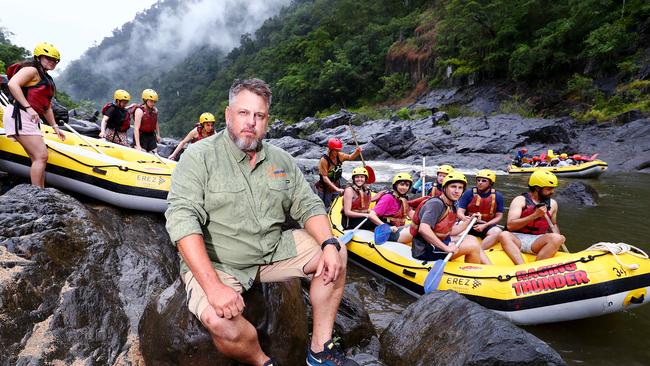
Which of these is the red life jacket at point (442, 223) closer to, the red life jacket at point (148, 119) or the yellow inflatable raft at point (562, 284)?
the yellow inflatable raft at point (562, 284)

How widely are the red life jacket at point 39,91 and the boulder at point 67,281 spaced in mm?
1108

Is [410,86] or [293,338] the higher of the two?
[410,86]

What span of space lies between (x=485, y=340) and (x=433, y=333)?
1.83 feet

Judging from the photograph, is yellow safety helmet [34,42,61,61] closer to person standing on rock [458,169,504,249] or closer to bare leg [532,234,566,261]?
person standing on rock [458,169,504,249]

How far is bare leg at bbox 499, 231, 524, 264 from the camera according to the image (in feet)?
16.5

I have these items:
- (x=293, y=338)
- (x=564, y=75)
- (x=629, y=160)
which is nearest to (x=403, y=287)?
(x=293, y=338)

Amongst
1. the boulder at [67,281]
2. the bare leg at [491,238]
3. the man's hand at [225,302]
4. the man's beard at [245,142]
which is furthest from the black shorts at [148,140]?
the bare leg at [491,238]

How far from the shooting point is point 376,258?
564cm

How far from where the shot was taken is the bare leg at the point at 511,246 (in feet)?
16.5

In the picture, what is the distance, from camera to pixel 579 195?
977cm

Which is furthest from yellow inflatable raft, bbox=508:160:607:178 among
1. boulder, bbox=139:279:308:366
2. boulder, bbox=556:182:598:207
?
boulder, bbox=139:279:308:366

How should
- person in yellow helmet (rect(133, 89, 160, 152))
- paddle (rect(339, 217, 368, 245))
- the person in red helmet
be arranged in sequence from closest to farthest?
paddle (rect(339, 217, 368, 245)) < person in yellow helmet (rect(133, 89, 160, 152)) < the person in red helmet

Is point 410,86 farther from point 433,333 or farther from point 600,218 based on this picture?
point 433,333

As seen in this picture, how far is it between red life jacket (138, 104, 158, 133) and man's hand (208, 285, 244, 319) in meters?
5.46
